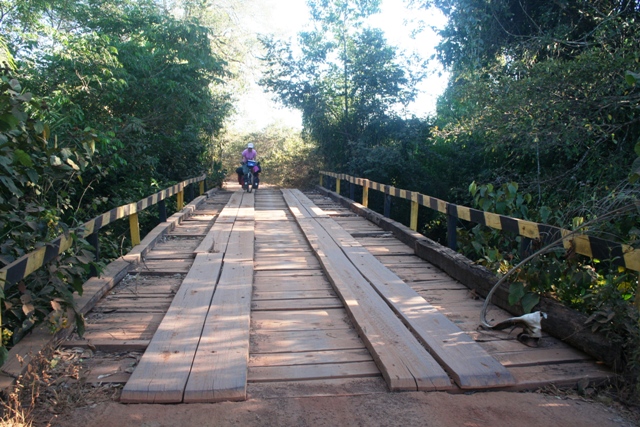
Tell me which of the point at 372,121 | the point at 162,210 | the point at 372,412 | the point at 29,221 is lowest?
the point at 372,412

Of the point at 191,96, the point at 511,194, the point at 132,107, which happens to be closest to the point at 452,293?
the point at 511,194

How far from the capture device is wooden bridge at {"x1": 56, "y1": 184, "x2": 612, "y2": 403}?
3170 millimetres

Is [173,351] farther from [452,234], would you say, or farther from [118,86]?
[118,86]

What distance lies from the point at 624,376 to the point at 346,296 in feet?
7.34

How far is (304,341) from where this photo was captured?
12.7ft

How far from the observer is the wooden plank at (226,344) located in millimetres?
2969

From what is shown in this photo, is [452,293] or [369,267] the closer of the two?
[452,293]

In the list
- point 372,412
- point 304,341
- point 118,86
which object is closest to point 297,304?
point 304,341

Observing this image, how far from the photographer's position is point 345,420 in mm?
2770

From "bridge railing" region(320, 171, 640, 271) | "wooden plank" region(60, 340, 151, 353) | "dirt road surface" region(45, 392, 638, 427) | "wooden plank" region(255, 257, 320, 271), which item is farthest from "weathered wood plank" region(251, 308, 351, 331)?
"bridge railing" region(320, 171, 640, 271)

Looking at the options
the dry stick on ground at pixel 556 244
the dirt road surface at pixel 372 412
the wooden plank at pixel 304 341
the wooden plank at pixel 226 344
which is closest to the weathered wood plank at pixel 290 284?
the wooden plank at pixel 226 344

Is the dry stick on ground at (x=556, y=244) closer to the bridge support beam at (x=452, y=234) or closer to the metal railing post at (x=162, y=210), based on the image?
the bridge support beam at (x=452, y=234)

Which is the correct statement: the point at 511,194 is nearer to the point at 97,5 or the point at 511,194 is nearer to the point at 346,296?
the point at 346,296

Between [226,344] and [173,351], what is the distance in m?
0.35
